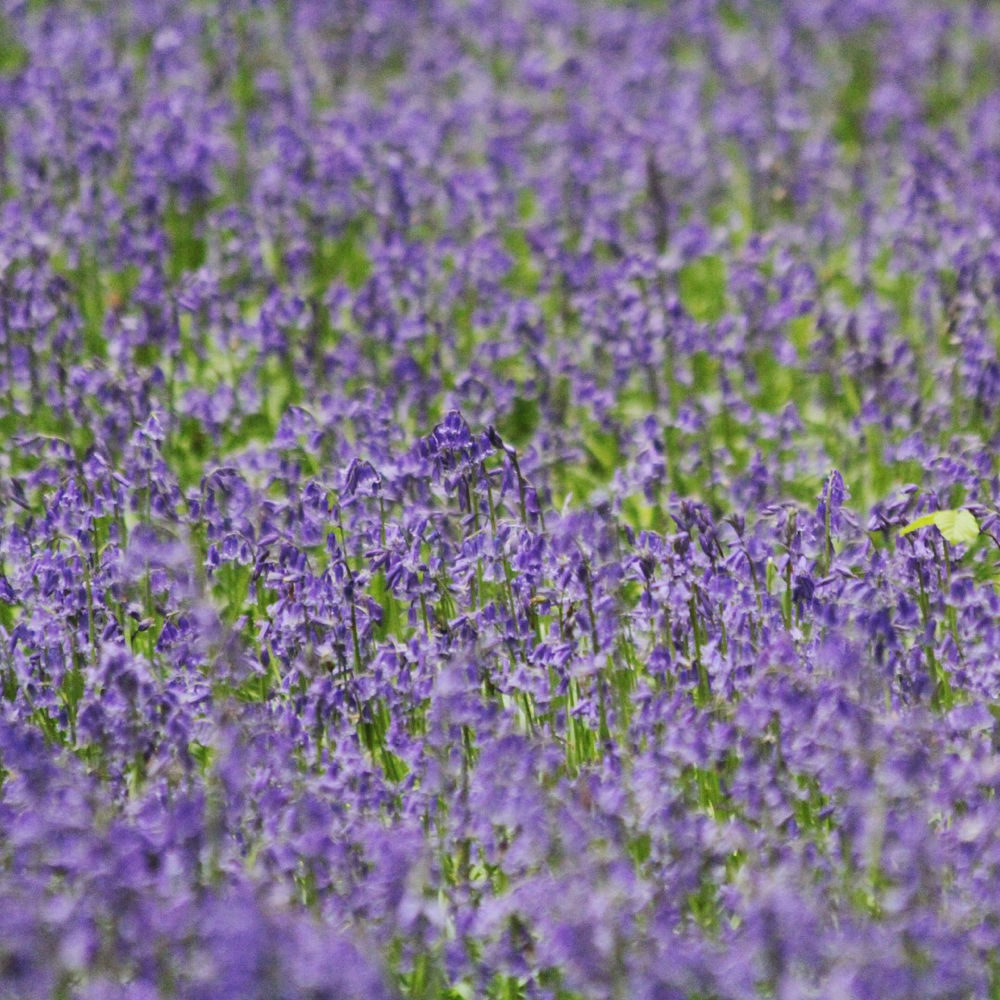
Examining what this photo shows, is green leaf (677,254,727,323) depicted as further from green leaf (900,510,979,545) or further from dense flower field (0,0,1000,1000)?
green leaf (900,510,979,545)

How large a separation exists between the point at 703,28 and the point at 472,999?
7473mm

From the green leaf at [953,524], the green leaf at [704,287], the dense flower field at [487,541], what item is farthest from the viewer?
the green leaf at [704,287]

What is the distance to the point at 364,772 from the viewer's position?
3803 mm

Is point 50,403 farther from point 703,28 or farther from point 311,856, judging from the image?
point 703,28

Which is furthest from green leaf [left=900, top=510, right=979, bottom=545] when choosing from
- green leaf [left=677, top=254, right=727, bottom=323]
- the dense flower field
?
green leaf [left=677, top=254, right=727, bottom=323]

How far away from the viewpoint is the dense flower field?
3.26 m

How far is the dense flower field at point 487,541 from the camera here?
3258 millimetres

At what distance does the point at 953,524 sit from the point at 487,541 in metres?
1.29

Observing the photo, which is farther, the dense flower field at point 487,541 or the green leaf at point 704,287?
the green leaf at point 704,287

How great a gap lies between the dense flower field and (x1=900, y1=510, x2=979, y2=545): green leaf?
0.01m

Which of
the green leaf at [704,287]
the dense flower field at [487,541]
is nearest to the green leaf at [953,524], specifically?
the dense flower field at [487,541]

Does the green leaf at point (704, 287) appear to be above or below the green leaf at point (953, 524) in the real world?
below

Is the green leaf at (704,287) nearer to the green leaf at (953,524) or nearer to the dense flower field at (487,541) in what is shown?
the dense flower field at (487,541)

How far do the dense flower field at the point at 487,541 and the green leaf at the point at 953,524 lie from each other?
1 centimetres
